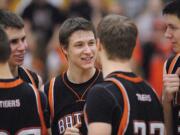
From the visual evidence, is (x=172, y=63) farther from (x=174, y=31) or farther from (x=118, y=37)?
(x=118, y=37)

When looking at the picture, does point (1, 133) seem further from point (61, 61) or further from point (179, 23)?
point (61, 61)

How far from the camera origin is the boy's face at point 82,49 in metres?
8.48

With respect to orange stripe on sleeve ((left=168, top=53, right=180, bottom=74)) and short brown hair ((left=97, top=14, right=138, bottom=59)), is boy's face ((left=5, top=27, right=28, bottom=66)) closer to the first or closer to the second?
orange stripe on sleeve ((left=168, top=53, right=180, bottom=74))

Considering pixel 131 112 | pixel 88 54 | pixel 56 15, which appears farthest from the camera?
pixel 56 15

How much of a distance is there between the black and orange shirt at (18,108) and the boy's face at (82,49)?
117 centimetres

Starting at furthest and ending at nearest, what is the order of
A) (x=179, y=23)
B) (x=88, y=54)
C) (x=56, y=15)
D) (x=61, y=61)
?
(x=56, y=15) → (x=61, y=61) → (x=88, y=54) → (x=179, y=23)

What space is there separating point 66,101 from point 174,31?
53.9 inches

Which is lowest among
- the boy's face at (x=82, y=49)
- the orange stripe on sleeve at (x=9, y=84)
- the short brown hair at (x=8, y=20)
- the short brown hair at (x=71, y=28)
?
the orange stripe on sleeve at (x=9, y=84)

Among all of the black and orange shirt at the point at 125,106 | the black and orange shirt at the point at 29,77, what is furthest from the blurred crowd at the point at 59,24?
the black and orange shirt at the point at 125,106

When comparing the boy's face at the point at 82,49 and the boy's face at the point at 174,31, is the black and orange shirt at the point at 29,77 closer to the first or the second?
the boy's face at the point at 82,49

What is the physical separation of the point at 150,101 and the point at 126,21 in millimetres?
722

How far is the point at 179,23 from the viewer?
7.82 m

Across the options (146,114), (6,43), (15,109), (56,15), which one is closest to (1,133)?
(15,109)

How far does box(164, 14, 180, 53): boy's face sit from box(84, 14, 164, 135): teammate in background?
2.62ft
